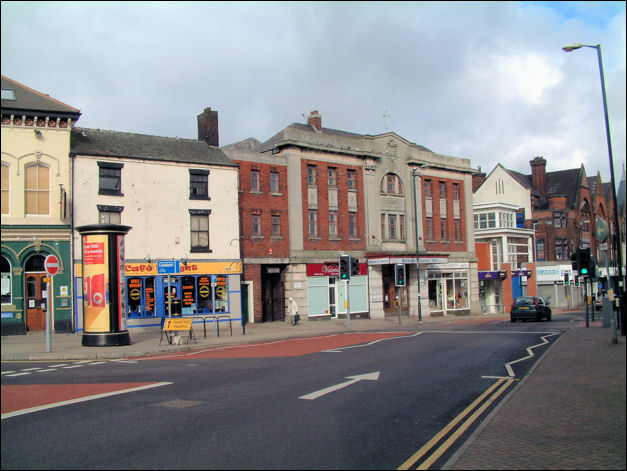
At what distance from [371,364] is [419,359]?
1.83 metres

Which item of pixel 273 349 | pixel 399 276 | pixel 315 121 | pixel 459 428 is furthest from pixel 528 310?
pixel 459 428

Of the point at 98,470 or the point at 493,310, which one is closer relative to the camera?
the point at 98,470

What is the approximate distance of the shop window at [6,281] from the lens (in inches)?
1029

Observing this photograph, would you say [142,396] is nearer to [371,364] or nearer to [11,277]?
[371,364]

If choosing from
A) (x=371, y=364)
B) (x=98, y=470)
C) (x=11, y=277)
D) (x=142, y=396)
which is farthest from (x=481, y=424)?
(x=11, y=277)

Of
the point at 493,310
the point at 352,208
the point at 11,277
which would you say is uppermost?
the point at 352,208

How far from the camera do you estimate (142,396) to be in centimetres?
1162

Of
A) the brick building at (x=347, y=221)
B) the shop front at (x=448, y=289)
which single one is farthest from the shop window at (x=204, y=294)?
the shop front at (x=448, y=289)

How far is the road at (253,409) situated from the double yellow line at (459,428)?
20mm

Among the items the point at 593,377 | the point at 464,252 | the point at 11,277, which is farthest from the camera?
the point at 464,252

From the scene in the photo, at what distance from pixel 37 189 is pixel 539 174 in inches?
2355

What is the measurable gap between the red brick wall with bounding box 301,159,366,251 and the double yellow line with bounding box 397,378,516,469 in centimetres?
2572

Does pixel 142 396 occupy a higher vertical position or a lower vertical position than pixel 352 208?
lower

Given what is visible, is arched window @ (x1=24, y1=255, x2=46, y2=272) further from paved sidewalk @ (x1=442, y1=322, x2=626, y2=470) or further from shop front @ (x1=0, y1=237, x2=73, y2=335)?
paved sidewalk @ (x1=442, y1=322, x2=626, y2=470)
